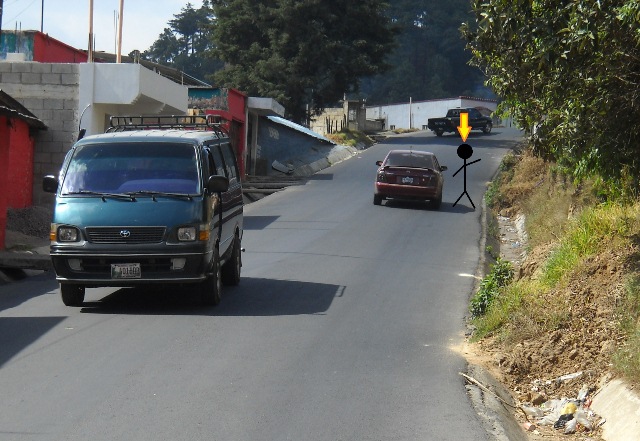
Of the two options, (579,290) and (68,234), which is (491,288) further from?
(68,234)

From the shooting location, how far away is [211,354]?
9.75 meters

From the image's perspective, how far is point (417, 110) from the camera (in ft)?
259

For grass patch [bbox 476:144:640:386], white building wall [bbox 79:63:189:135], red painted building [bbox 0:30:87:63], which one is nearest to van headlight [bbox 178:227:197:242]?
grass patch [bbox 476:144:640:386]

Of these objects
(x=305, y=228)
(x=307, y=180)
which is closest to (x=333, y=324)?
(x=305, y=228)

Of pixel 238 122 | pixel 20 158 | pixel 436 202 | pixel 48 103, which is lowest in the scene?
pixel 436 202

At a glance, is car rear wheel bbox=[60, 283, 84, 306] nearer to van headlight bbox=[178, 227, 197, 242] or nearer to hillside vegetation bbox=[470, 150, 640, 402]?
van headlight bbox=[178, 227, 197, 242]

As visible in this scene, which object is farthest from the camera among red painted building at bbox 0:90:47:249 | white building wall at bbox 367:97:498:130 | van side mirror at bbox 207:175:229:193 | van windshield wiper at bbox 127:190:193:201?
white building wall at bbox 367:97:498:130

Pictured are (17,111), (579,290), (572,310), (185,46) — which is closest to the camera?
(572,310)

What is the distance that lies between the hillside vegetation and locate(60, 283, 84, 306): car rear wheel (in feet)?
16.7

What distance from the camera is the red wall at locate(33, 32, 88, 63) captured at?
29.4 m

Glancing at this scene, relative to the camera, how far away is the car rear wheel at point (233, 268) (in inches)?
568

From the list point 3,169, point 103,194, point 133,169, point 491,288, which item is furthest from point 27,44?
point 491,288

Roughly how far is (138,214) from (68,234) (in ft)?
2.95

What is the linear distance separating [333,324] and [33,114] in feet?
51.3
